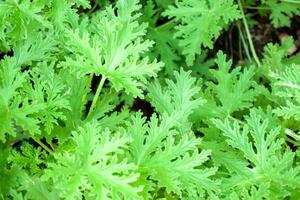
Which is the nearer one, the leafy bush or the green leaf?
the leafy bush

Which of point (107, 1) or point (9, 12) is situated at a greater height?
point (9, 12)

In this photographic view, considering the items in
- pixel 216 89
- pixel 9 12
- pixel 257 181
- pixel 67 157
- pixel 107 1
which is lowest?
pixel 257 181

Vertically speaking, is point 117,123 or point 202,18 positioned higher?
point 202,18

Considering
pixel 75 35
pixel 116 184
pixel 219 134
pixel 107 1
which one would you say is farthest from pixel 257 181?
pixel 107 1

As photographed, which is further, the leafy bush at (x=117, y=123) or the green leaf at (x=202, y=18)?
the green leaf at (x=202, y=18)

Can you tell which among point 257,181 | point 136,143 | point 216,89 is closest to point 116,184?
point 136,143

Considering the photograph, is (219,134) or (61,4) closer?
(61,4)

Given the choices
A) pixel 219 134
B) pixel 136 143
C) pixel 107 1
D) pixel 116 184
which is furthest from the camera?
pixel 107 1

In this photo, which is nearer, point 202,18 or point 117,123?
point 117,123

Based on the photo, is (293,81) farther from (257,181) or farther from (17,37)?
(17,37)

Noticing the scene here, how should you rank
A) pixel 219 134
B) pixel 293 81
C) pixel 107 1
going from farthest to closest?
pixel 107 1 < pixel 219 134 < pixel 293 81
